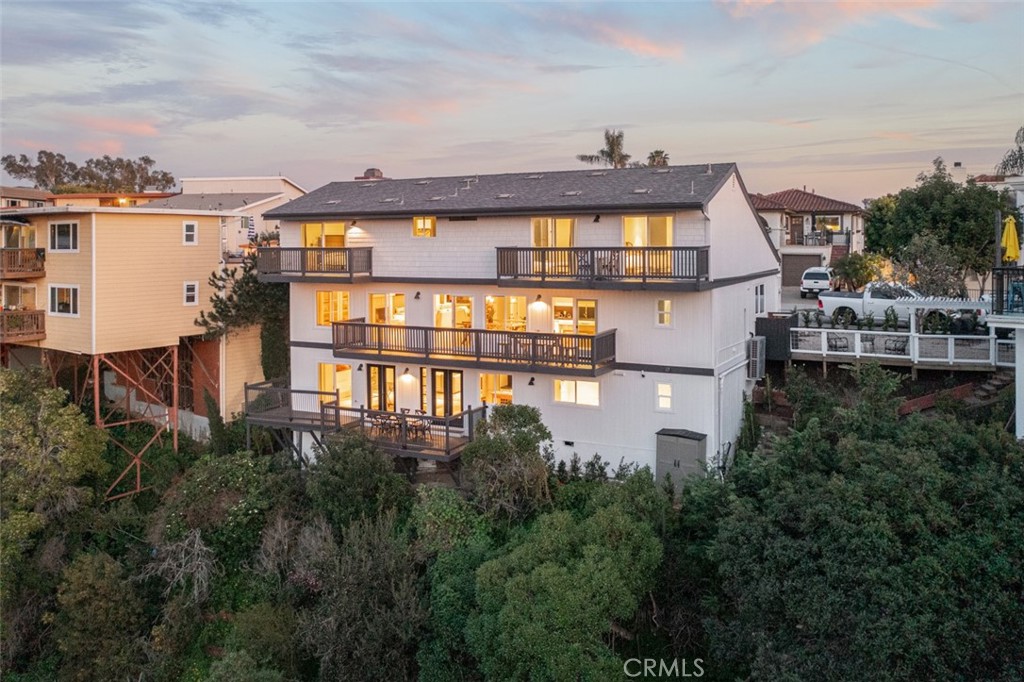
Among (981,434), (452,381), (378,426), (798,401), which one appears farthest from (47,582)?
(981,434)

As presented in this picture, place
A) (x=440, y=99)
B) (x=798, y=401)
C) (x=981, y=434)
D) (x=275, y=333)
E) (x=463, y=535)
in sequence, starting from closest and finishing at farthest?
(x=981, y=434), (x=463, y=535), (x=798, y=401), (x=275, y=333), (x=440, y=99)

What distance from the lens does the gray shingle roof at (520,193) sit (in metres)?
20.6

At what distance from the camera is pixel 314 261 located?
24.3 meters

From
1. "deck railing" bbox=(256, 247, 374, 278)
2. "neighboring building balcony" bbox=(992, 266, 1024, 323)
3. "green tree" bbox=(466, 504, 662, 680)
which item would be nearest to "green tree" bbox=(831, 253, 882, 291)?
"neighboring building balcony" bbox=(992, 266, 1024, 323)

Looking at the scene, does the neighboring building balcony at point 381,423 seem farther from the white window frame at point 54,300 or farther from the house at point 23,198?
the house at point 23,198

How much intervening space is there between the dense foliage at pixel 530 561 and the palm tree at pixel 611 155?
2629cm

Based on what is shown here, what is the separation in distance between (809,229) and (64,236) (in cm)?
3973

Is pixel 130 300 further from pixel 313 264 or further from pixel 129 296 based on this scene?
pixel 313 264

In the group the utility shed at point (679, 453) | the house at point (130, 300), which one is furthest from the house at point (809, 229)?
the house at point (130, 300)

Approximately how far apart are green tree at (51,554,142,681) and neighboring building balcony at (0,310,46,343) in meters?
9.61

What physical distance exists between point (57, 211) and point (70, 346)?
4.27 metres

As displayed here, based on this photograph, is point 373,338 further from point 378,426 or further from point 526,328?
point 526,328

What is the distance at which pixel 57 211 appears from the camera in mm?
25375

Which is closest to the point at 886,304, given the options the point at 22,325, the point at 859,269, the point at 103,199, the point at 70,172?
the point at 859,269
